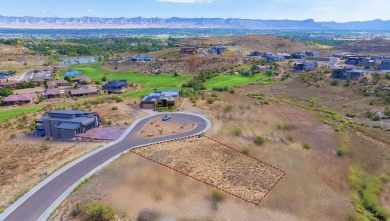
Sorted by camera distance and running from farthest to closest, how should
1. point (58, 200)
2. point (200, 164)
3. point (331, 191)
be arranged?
point (200, 164)
point (331, 191)
point (58, 200)

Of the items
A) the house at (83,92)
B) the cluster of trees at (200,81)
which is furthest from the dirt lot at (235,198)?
the house at (83,92)

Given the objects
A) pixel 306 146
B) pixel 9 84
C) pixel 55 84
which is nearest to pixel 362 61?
pixel 306 146

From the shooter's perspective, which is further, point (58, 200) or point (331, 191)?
point (331, 191)

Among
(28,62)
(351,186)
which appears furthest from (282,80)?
(28,62)

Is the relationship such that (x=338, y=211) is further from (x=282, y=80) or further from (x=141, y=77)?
(x=141, y=77)

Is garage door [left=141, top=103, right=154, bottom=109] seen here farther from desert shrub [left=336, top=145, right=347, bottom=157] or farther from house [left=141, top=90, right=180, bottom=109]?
desert shrub [left=336, top=145, right=347, bottom=157]

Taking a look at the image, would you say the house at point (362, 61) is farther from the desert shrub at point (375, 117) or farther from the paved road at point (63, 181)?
the paved road at point (63, 181)

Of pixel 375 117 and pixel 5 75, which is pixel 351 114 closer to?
pixel 375 117

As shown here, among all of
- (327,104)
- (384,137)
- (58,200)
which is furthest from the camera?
(327,104)
